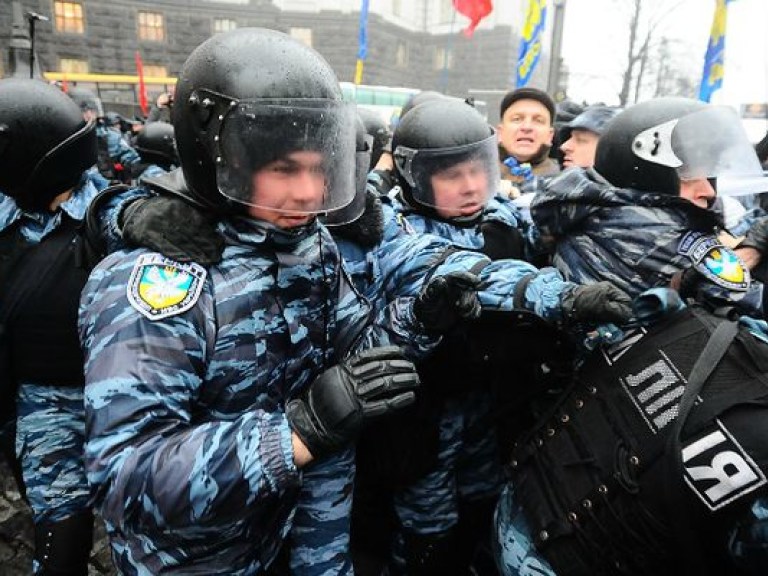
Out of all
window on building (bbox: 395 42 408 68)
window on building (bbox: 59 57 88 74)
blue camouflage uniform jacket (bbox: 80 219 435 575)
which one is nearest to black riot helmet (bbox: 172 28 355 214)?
blue camouflage uniform jacket (bbox: 80 219 435 575)

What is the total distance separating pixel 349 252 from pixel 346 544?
3.39 feet

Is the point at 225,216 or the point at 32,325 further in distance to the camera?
the point at 32,325

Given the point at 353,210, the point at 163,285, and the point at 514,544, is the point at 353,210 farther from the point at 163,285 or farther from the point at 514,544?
the point at 514,544

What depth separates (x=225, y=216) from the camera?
146cm

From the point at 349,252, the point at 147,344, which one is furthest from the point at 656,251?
the point at 147,344

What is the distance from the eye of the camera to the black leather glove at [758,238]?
2924mm

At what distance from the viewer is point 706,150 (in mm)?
1921

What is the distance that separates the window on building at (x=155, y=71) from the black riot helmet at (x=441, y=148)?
2563 cm

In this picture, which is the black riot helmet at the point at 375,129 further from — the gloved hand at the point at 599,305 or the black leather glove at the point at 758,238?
the gloved hand at the point at 599,305

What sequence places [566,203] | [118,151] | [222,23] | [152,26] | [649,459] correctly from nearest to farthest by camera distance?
[649,459], [566,203], [118,151], [152,26], [222,23]

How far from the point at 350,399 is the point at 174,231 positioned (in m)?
0.59

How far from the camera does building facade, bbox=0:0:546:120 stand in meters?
22.4

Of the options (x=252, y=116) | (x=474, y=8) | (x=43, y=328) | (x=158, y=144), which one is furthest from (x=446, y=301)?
(x=474, y=8)

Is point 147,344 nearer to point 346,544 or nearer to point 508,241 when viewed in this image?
point 346,544
